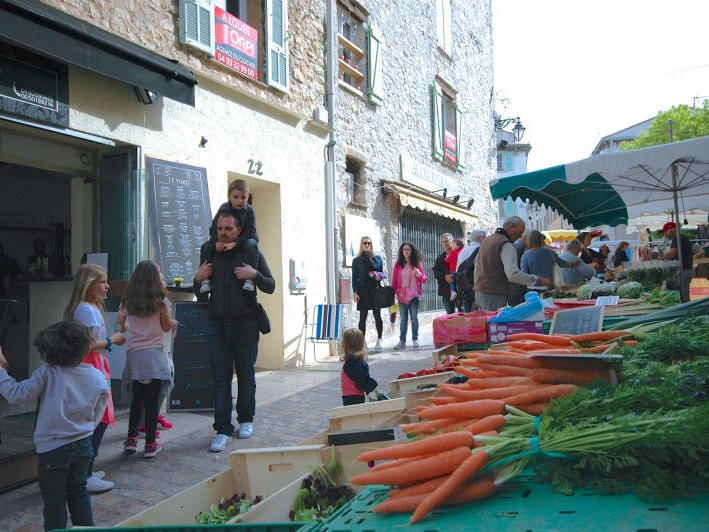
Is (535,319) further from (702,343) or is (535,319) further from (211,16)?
(211,16)

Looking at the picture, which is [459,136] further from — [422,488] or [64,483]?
[422,488]

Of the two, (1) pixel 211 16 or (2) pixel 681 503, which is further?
(1) pixel 211 16

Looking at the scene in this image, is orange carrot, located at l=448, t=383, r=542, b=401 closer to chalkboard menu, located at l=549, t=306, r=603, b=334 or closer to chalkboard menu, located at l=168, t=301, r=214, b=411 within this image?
chalkboard menu, located at l=549, t=306, r=603, b=334

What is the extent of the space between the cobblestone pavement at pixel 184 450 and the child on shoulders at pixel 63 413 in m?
0.53

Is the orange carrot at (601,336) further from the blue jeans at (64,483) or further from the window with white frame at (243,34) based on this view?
the window with white frame at (243,34)

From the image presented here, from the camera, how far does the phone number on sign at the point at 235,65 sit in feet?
26.1

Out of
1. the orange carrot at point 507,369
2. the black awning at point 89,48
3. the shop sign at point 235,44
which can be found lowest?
the orange carrot at point 507,369

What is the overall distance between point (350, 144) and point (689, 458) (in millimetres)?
10771

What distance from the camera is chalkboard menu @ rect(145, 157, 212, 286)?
6691 mm

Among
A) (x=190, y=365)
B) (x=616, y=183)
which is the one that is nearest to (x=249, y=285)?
(x=190, y=365)

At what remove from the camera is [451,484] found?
53.6 inches

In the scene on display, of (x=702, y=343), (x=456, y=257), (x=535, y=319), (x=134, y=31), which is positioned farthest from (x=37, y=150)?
(x=456, y=257)

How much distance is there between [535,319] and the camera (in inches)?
170

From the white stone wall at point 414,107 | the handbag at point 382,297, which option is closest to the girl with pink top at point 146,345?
the handbag at point 382,297
